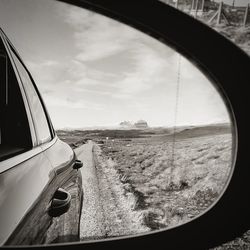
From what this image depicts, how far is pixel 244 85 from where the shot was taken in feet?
2.86

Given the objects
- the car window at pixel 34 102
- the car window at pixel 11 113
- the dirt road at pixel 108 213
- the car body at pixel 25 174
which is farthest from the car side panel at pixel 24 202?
the dirt road at pixel 108 213

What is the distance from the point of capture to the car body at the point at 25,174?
979mm

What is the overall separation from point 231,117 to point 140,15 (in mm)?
430

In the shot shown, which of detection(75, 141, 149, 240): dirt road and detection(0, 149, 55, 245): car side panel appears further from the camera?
detection(75, 141, 149, 240): dirt road

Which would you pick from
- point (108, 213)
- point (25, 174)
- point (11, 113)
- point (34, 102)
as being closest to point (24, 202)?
point (25, 174)

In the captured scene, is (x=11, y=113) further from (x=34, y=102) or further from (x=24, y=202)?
(x=24, y=202)

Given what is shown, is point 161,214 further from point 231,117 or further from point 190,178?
point 231,117

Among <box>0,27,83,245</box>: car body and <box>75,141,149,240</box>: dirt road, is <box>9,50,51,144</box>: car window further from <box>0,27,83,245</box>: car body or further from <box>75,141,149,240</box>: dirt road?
<box>75,141,149,240</box>: dirt road

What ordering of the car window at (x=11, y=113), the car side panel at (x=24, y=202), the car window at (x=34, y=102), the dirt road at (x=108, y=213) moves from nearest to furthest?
the car side panel at (x=24, y=202) → the car window at (x=11, y=113) → the car window at (x=34, y=102) → the dirt road at (x=108, y=213)

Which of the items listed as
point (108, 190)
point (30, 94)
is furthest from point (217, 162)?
point (30, 94)

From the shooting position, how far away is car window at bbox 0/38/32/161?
1663 mm

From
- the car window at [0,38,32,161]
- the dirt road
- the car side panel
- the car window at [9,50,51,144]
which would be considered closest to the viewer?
the car side panel

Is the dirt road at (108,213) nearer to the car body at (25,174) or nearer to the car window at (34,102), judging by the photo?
the car window at (34,102)

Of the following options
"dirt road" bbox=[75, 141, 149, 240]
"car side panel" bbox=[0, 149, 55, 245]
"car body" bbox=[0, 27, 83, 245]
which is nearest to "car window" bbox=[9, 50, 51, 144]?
"car body" bbox=[0, 27, 83, 245]
